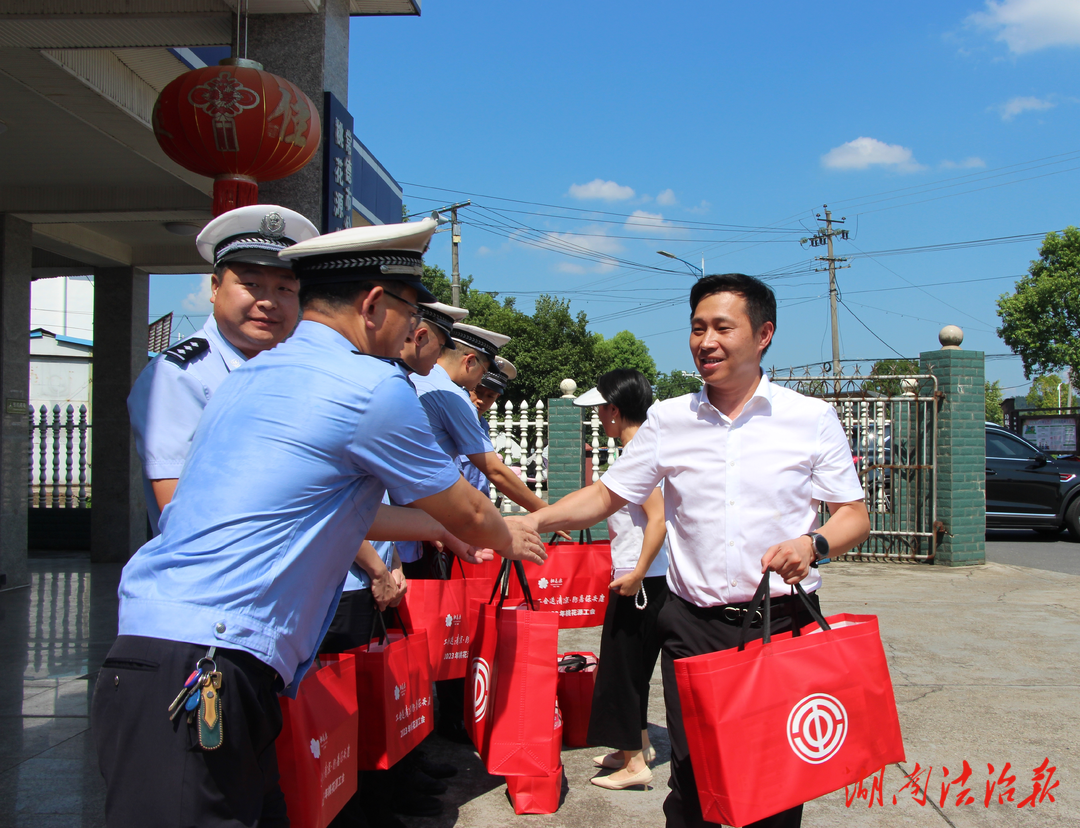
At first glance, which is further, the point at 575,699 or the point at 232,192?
the point at 232,192

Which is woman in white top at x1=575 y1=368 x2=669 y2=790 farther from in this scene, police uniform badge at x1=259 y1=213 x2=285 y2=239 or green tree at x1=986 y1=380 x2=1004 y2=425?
green tree at x1=986 y1=380 x2=1004 y2=425

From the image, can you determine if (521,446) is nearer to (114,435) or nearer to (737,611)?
(114,435)

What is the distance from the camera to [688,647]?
2.53 metres

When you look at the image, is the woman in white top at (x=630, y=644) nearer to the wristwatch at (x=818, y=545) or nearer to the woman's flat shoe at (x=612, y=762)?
the woman's flat shoe at (x=612, y=762)

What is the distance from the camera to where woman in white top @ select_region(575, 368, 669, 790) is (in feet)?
11.4

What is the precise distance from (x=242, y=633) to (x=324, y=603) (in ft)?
0.71

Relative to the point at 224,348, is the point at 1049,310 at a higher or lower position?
higher

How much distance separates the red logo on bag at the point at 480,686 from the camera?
10.4 feet

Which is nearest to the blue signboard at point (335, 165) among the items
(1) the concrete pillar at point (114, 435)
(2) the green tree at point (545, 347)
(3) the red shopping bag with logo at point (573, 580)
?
(3) the red shopping bag with logo at point (573, 580)

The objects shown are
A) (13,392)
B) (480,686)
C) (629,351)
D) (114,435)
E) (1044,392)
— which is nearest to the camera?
(480,686)

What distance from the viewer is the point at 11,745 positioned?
390cm

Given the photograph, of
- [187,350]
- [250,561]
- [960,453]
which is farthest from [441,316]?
[960,453]

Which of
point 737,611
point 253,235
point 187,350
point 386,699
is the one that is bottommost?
point 386,699

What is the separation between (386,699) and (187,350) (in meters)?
1.26
